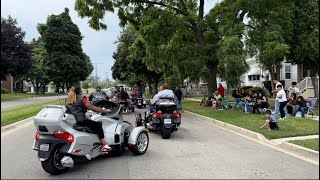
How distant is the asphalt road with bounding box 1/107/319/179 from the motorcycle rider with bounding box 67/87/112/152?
582 mm

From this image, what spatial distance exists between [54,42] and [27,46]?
11.1 metres

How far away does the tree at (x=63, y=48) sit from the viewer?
2115 inches

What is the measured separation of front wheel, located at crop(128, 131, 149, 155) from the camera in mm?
9062

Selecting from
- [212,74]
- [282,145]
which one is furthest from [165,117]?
[212,74]

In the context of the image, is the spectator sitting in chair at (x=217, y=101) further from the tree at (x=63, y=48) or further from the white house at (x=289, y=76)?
the tree at (x=63, y=48)

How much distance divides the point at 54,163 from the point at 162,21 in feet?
58.3

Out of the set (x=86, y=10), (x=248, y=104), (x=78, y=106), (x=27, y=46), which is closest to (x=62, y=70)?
(x=27, y=46)

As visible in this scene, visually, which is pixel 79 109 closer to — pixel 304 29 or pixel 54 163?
pixel 54 163

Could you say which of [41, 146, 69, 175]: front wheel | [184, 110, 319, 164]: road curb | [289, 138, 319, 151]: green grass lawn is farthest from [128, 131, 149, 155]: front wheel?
Result: [289, 138, 319, 151]: green grass lawn

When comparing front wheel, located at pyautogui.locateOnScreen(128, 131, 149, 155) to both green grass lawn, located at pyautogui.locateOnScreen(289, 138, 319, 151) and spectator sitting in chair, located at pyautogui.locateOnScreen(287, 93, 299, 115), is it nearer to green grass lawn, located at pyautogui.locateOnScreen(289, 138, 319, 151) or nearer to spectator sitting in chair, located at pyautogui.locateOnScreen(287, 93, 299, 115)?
green grass lawn, located at pyautogui.locateOnScreen(289, 138, 319, 151)

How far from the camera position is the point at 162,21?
23938mm

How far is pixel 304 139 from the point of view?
1116cm

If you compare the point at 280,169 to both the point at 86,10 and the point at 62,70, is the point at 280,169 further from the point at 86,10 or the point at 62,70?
the point at 62,70

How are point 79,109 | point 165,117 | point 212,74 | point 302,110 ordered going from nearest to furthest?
point 79,109
point 165,117
point 302,110
point 212,74
